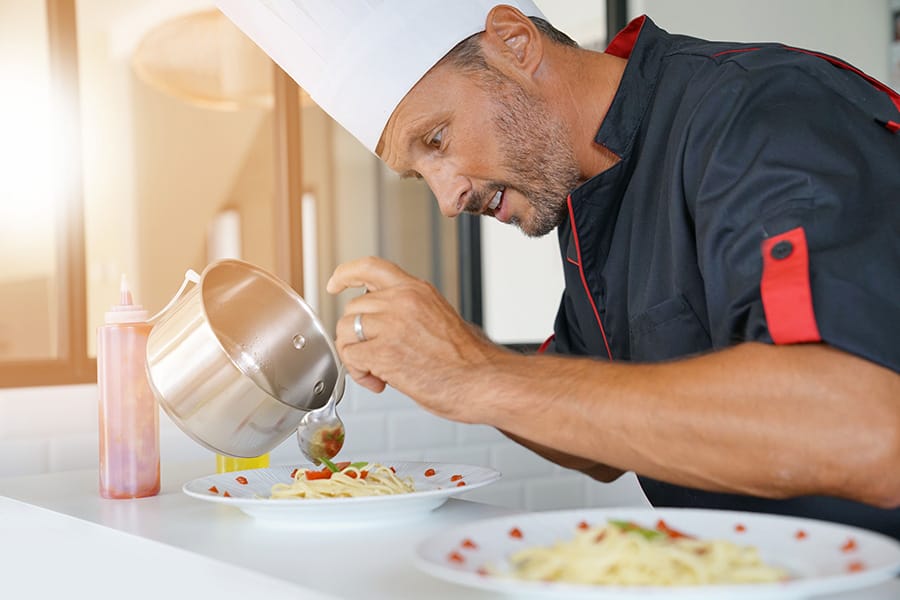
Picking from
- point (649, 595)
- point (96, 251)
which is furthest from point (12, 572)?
point (96, 251)

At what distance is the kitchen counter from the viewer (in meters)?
0.89

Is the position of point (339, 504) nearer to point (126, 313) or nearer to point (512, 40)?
point (126, 313)

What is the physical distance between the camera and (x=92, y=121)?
6777mm

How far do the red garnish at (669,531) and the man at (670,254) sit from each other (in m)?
0.16

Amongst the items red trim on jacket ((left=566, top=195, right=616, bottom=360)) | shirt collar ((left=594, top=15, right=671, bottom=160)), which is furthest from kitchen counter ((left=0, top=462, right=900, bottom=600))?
shirt collar ((left=594, top=15, right=671, bottom=160))

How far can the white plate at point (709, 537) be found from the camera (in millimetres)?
676

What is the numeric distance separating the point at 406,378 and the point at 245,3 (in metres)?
0.75

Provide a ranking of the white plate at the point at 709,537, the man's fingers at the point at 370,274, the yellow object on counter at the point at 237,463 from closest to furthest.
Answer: the white plate at the point at 709,537
the man's fingers at the point at 370,274
the yellow object on counter at the point at 237,463

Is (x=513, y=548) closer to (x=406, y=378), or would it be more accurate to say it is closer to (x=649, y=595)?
(x=649, y=595)

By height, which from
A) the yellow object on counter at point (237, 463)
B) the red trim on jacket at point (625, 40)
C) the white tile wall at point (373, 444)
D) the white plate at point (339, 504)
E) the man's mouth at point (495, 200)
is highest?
the red trim on jacket at point (625, 40)

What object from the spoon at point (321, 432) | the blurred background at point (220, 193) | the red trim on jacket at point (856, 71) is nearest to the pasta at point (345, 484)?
the spoon at point (321, 432)

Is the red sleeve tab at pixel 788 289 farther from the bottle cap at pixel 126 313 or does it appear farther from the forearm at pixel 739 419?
the bottle cap at pixel 126 313

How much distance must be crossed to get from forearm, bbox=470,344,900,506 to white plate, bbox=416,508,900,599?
120mm

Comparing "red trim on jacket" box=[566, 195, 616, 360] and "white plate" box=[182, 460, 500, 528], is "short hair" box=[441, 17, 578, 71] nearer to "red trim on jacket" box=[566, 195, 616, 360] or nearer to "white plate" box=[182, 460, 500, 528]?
"red trim on jacket" box=[566, 195, 616, 360]
